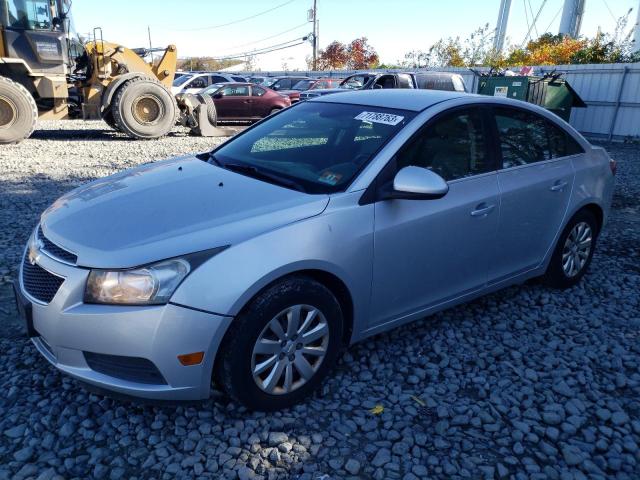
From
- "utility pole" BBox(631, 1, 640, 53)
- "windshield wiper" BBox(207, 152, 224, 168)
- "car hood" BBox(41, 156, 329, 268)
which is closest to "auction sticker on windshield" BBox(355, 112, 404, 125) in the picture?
"car hood" BBox(41, 156, 329, 268)

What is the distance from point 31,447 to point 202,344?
0.98 m

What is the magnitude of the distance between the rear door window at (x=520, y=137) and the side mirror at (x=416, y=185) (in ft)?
3.28

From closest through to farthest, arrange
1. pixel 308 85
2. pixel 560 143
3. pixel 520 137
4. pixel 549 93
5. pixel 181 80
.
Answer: pixel 520 137 → pixel 560 143 → pixel 549 93 → pixel 181 80 → pixel 308 85

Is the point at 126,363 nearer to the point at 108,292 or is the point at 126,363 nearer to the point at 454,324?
the point at 108,292

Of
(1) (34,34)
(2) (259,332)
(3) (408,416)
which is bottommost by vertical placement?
(3) (408,416)

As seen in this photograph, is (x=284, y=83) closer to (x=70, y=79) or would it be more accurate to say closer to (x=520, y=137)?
(x=70, y=79)

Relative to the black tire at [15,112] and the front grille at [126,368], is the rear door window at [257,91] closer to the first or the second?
the black tire at [15,112]

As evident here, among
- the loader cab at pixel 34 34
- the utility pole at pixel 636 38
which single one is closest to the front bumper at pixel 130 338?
the loader cab at pixel 34 34

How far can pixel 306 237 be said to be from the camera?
2.59 meters

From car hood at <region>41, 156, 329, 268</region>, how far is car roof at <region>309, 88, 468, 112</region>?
1.04 metres

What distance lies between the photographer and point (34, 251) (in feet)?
8.96

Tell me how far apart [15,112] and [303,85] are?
11.4 meters

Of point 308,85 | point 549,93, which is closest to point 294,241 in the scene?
point 549,93

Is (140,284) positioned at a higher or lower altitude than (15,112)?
higher
